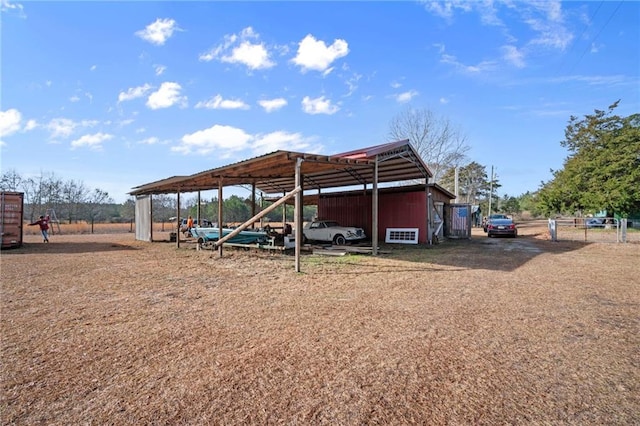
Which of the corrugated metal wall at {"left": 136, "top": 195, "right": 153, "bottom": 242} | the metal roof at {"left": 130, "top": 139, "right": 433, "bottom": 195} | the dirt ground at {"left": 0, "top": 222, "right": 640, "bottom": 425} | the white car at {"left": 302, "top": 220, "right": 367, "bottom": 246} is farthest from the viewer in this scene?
the corrugated metal wall at {"left": 136, "top": 195, "right": 153, "bottom": 242}

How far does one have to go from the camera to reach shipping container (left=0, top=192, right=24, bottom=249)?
14289 mm

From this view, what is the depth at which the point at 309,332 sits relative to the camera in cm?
431

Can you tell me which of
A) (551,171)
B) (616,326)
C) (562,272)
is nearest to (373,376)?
(616,326)

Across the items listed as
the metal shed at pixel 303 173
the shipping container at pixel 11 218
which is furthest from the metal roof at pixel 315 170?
the shipping container at pixel 11 218

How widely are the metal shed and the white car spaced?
5.10 feet

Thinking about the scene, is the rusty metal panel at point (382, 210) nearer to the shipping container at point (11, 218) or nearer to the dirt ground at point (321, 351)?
the dirt ground at point (321, 351)

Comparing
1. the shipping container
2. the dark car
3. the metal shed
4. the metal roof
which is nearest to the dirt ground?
the metal shed

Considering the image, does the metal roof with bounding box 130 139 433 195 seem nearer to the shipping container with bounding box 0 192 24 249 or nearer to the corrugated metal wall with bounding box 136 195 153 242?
the corrugated metal wall with bounding box 136 195 153 242

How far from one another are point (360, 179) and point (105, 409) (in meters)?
15.7

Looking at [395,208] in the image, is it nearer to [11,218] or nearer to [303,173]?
[303,173]

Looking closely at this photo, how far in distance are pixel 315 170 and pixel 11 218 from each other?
13219 millimetres

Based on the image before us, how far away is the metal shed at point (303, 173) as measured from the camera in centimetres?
988

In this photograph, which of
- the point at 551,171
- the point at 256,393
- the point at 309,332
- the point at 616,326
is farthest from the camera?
the point at 551,171

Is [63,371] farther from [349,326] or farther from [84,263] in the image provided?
[84,263]
